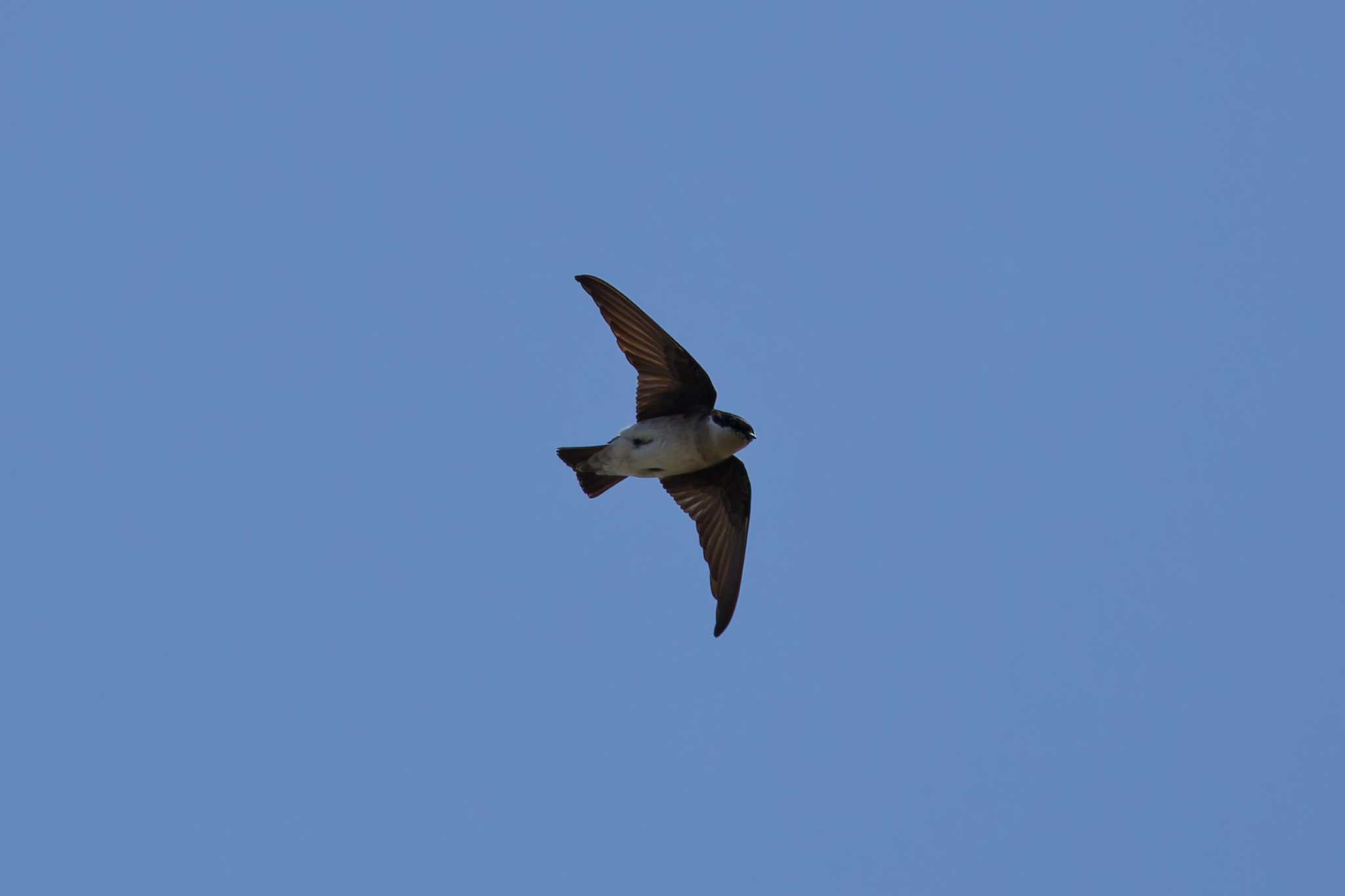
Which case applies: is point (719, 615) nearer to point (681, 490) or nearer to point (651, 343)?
point (681, 490)

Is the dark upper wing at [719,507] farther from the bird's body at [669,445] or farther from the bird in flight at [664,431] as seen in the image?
the bird's body at [669,445]

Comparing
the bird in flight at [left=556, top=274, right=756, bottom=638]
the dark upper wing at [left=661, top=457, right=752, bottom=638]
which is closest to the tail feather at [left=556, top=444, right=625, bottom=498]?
the bird in flight at [left=556, top=274, right=756, bottom=638]

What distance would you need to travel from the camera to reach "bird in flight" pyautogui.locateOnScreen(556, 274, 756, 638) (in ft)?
32.6

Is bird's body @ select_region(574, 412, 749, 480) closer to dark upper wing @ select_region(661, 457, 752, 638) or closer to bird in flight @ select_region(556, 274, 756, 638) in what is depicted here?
bird in flight @ select_region(556, 274, 756, 638)

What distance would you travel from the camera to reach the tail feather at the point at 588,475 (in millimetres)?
10055

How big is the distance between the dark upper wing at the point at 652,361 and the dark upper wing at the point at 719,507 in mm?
475

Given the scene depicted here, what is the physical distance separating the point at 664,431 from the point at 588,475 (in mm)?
504

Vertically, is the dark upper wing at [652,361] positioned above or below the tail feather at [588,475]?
above

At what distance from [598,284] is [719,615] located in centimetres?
191

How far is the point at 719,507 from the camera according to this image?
10.5 metres

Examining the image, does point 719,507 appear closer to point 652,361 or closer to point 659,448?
point 659,448

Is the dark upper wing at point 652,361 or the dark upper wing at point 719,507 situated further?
the dark upper wing at point 719,507

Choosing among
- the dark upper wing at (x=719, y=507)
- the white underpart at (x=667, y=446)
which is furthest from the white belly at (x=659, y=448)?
the dark upper wing at (x=719, y=507)

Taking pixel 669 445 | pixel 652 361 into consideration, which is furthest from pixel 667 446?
pixel 652 361
